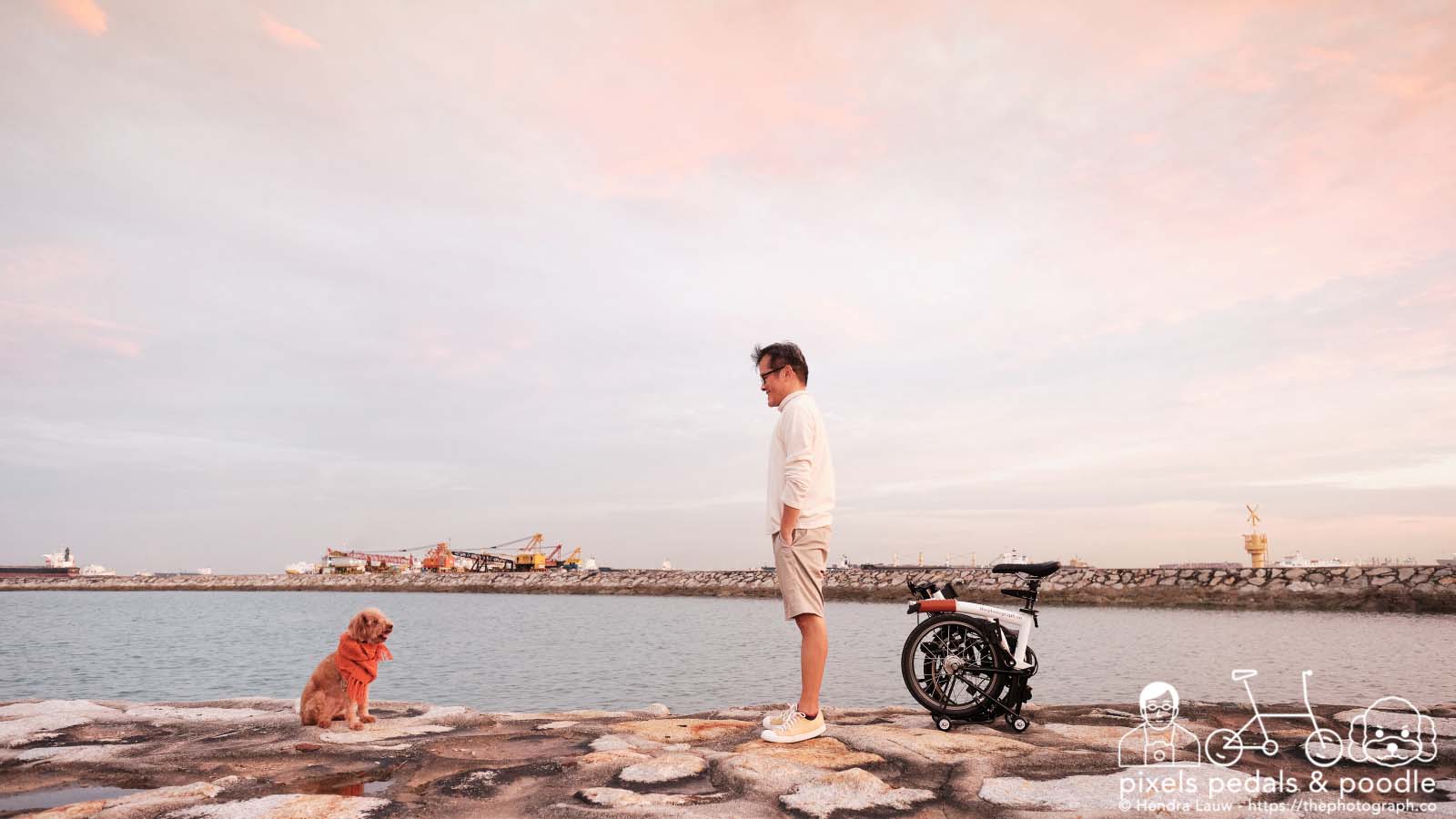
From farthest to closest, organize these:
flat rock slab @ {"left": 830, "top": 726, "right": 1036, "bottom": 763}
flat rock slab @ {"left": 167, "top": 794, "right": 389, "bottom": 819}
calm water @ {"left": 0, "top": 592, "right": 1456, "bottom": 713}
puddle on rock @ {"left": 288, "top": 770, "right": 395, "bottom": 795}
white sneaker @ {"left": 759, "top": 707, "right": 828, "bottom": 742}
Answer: calm water @ {"left": 0, "top": 592, "right": 1456, "bottom": 713} < white sneaker @ {"left": 759, "top": 707, "right": 828, "bottom": 742} < flat rock slab @ {"left": 830, "top": 726, "right": 1036, "bottom": 763} < puddle on rock @ {"left": 288, "top": 770, "right": 395, "bottom": 795} < flat rock slab @ {"left": 167, "top": 794, "right": 389, "bottom": 819}

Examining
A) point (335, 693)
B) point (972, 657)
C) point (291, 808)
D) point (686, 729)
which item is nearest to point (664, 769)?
point (686, 729)

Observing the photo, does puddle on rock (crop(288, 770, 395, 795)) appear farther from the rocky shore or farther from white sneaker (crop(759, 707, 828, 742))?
white sneaker (crop(759, 707, 828, 742))

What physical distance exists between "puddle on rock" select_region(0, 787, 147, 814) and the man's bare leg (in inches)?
142

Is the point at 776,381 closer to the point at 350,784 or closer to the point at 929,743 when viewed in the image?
the point at 929,743

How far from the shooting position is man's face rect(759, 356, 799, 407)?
530 cm

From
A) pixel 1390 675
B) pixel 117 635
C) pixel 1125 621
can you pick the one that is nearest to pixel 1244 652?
pixel 1390 675

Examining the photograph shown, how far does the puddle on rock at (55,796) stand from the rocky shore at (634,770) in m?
0.01

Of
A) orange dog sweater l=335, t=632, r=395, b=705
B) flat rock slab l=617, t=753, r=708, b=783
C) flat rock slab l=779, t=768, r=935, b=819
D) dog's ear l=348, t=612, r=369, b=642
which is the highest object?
dog's ear l=348, t=612, r=369, b=642

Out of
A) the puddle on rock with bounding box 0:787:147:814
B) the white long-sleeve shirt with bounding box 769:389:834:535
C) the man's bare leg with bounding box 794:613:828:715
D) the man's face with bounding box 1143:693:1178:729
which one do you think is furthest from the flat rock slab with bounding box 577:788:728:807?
the man's face with bounding box 1143:693:1178:729

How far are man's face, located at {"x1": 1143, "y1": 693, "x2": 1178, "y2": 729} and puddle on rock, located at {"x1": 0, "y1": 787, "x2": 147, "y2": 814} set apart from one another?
5953 millimetres

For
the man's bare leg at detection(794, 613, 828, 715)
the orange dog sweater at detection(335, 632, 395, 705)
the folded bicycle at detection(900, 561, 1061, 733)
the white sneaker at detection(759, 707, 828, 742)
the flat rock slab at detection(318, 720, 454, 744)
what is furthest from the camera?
the orange dog sweater at detection(335, 632, 395, 705)

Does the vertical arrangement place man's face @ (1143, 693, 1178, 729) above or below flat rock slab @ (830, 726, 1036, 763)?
above

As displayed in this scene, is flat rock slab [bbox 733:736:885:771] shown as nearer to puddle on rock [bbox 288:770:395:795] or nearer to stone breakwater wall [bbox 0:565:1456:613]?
puddle on rock [bbox 288:770:395:795]

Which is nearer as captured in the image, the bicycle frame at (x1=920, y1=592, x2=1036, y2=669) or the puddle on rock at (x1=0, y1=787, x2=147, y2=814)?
the puddle on rock at (x1=0, y1=787, x2=147, y2=814)
